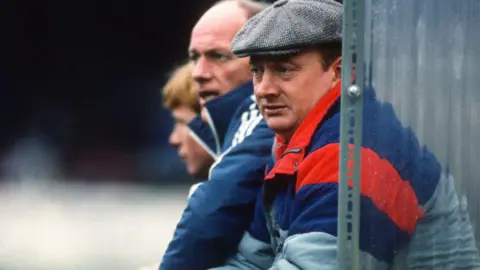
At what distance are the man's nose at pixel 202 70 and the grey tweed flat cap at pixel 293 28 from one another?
70 cm

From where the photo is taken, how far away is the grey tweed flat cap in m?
2.44

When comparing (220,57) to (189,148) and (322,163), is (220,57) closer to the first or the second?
(189,148)

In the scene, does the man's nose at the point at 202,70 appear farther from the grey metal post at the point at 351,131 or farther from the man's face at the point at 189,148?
the grey metal post at the point at 351,131

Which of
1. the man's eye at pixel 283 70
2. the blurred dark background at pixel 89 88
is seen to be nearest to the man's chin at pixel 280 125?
the man's eye at pixel 283 70

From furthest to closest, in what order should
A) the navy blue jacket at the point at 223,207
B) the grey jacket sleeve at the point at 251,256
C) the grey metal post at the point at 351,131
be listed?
the navy blue jacket at the point at 223,207 → the grey jacket sleeve at the point at 251,256 → the grey metal post at the point at 351,131

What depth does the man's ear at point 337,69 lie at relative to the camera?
8.20 ft

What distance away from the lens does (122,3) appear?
8.01 m

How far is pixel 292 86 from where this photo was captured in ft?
8.12

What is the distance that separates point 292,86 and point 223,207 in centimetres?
45

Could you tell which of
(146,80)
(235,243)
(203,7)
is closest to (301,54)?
(235,243)

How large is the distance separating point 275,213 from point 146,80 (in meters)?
5.96

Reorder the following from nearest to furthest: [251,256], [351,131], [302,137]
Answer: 1. [351,131]
2. [302,137]
3. [251,256]

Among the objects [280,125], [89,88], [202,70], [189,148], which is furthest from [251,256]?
[89,88]

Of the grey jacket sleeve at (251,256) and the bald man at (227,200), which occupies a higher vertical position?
the bald man at (227,200)
